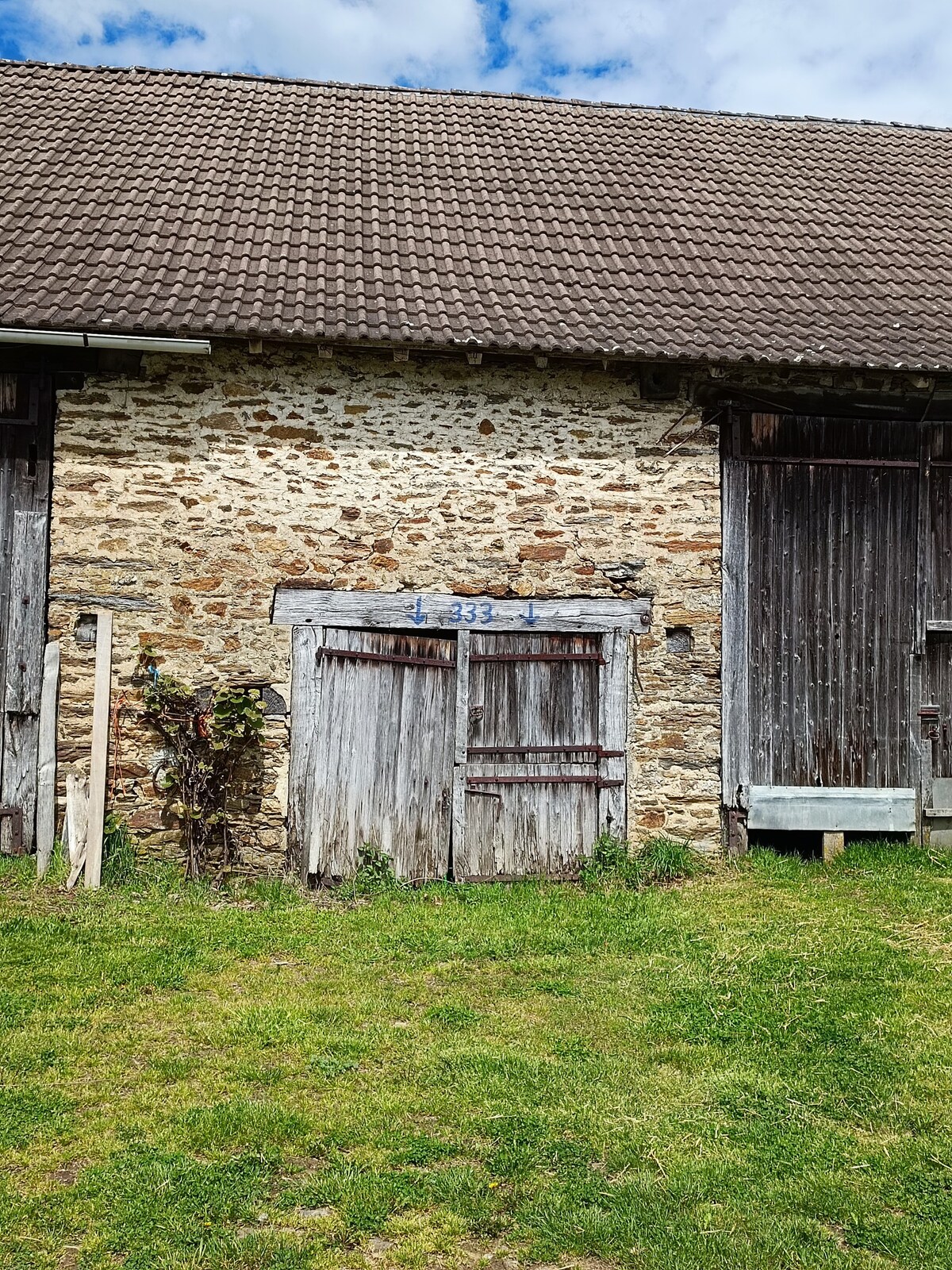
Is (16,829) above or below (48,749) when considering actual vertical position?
below

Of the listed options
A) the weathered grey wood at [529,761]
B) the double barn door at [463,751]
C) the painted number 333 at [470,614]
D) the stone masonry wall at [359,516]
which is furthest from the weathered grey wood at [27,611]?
the weathered grey wood at [529,761]

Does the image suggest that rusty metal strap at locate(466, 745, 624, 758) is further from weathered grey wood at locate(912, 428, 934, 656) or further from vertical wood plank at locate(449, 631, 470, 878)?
weathered grey wood at locate(912, 428, 934, 656)

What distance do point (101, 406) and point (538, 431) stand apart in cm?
301

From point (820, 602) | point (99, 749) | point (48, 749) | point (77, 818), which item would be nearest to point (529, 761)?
point (820, 602)

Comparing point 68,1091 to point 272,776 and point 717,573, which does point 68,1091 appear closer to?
point 272,776

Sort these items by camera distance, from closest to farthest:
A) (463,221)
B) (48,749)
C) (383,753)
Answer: (48,749)
(383,753)
(463,221)

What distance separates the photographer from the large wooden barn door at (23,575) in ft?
23.1

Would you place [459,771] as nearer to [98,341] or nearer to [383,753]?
[383,753]

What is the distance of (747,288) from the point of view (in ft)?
26.6

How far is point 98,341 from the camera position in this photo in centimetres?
671

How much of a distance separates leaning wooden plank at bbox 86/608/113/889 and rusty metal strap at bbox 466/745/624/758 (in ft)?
7.96

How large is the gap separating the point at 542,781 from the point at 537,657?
0.87m

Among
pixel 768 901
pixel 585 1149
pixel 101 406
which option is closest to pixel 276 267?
pixel 101 406

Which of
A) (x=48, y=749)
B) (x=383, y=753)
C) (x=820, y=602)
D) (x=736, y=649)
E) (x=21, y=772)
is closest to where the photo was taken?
(x=48, y=749)
